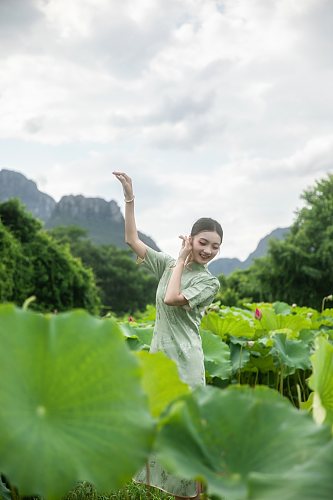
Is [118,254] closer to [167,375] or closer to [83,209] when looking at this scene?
[167,375]

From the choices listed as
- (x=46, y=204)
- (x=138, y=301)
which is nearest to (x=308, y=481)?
(x=138, y=301)

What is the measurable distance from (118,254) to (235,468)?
35.9 metres

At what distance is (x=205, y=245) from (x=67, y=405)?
1895mm

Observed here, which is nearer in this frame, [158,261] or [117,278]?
[158,261]

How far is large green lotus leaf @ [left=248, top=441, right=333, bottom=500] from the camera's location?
595 mm

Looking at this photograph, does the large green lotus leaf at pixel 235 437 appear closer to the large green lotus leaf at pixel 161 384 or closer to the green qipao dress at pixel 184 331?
the large green lotus leaf at pixel 161 384

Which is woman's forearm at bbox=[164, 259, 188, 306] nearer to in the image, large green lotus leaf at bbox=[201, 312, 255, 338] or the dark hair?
the dark hair

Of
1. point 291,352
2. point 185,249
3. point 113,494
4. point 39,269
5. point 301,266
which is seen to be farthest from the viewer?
point 301,266

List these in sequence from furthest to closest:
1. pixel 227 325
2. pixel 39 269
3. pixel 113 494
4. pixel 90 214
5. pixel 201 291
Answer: pixel 90 214, pixel 39 269, pixel 227 325, pixel 113 494, pixel 201 291

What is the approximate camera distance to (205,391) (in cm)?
78

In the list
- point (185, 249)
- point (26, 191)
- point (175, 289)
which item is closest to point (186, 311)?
point (175, 289)

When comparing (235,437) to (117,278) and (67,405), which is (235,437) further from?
(117,278)

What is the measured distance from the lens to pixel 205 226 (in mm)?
2543

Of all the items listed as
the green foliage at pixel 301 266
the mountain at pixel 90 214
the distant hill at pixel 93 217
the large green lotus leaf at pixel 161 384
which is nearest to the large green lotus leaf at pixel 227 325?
the large green lotus leaf at pixel 161 384
